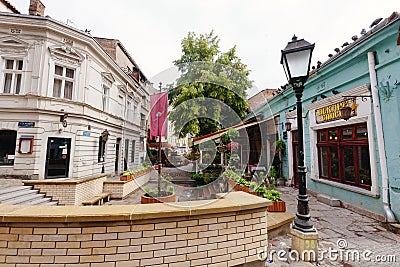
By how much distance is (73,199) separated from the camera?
19.3 feet

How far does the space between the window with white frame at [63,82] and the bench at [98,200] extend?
5.65 m

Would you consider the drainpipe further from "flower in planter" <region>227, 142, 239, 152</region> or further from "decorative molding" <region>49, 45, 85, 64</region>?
"decorative molding" <region>49, 45, 85, 64</region>

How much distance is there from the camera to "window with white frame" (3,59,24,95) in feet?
28.3

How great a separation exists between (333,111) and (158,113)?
5.45m

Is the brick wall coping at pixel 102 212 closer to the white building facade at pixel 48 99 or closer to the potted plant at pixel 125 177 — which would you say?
the white building facade at pixel 48 99

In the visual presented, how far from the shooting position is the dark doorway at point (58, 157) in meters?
8.79

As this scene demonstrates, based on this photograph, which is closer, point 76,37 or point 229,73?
point 229,73

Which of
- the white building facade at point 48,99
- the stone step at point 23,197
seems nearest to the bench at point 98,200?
the stone step at point 23,197

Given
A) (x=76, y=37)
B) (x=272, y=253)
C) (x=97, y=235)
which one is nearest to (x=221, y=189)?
(x=272, y=253)

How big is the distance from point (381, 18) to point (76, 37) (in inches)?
461

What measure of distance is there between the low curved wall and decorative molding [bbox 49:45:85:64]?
9805 mm

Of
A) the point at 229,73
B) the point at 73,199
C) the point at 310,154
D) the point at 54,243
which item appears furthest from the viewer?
the point at 310,154

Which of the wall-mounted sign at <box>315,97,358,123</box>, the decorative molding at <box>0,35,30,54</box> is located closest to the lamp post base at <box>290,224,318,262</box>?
the wall-mounted sign at <box>315,97,358,123</box>

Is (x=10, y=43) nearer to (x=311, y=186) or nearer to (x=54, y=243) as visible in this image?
(x=54, y=243)
